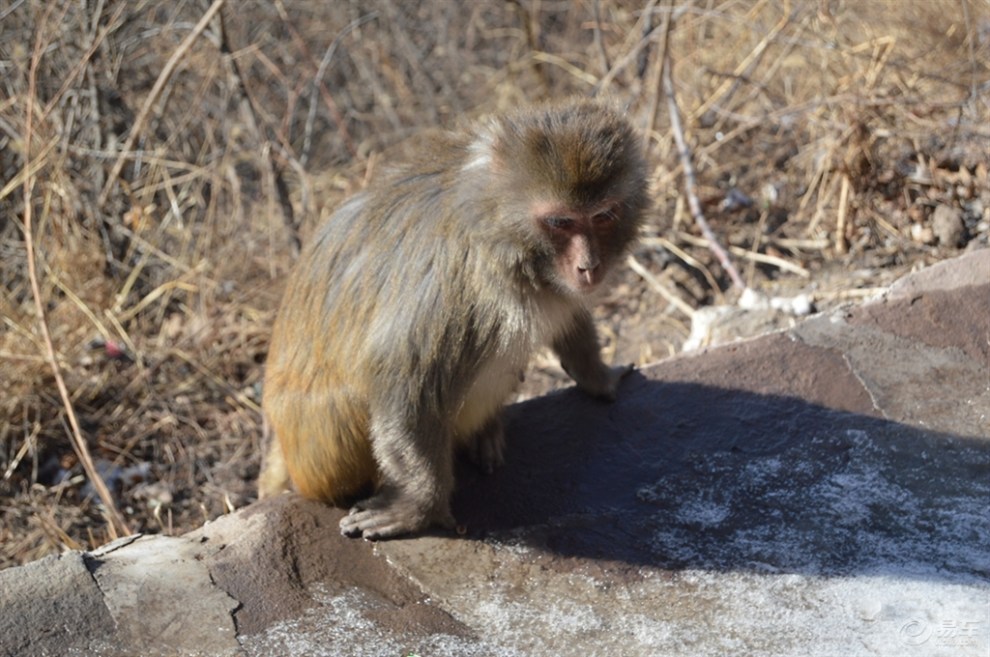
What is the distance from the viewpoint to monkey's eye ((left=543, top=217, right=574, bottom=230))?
3.58 metres

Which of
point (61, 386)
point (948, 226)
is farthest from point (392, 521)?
point (948, 226)

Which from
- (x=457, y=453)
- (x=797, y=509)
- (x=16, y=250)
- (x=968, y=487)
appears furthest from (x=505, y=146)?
(x=16, y=250)

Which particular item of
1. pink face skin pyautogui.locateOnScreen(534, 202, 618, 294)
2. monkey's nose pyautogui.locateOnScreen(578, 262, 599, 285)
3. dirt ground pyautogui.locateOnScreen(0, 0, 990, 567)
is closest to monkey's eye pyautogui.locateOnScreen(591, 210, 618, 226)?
pink face skin pyautogui.locateOnScreen(534, 202, 618, 294)

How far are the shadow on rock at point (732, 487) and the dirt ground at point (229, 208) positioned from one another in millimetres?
1902

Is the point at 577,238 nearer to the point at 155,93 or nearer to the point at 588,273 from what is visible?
the point at 588,273

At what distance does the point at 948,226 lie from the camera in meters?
6.11

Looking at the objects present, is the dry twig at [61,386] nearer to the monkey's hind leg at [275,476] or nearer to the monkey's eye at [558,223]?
the monkey's hind leg at [275,476]

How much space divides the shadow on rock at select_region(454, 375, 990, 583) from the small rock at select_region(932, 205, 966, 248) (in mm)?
2367

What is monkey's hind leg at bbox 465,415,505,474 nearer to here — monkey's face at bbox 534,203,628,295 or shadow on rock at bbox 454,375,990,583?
shadow on rock at bbox 454,375,990,583

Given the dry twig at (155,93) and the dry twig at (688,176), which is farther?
the dry twig at (688,176)

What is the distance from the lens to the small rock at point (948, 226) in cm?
608

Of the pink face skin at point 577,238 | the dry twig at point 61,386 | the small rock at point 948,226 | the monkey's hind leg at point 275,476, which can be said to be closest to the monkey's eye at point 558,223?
the pink face skin at point 577,238

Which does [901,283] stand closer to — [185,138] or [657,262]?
[657,262]

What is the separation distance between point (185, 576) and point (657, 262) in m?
4.22
